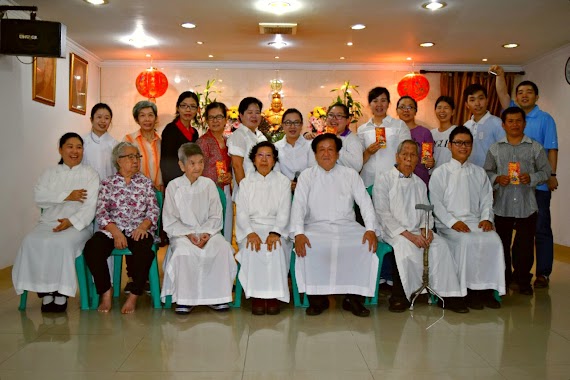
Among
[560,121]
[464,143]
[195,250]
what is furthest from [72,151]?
[560,121]

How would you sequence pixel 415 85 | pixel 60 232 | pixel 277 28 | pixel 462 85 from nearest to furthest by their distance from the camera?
pixel 60 232, pixel 277 28, pixel 415 85, pixel 462 85

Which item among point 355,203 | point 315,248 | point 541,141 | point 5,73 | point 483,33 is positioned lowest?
point 315,248

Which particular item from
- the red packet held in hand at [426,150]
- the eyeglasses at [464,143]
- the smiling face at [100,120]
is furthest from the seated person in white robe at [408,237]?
the smiling face at [100,120]

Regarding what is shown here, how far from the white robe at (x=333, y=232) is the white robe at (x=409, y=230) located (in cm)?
19

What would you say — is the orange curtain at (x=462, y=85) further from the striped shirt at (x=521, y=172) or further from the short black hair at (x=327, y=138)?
the short black hair at (x=327, y=138)

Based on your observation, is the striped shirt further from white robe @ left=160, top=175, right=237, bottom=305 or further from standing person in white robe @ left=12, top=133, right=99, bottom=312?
standing person in white robe @ left=12, top=133, right=99, bottom=312

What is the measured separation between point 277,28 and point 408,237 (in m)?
3.51

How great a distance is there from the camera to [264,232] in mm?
4238

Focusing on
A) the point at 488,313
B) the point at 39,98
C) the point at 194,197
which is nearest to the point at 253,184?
the point at 194,197

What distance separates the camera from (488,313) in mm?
4066

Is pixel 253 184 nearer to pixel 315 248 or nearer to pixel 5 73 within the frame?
pixel 315 248

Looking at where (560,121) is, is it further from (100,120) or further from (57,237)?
(57,237)

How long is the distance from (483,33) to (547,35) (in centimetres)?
89

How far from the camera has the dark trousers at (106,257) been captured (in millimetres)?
4031
